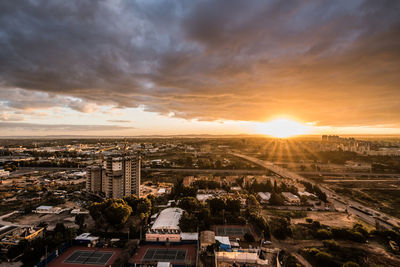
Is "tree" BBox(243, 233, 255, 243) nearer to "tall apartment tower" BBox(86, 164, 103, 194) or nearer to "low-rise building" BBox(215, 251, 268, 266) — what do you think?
"low-rise building" BBox(215, 251, 268, 266)

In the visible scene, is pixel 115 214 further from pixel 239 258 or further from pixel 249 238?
pixel 249 238

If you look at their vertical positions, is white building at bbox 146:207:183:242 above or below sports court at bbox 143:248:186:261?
above

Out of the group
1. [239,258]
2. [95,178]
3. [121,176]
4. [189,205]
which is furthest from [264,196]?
[95,178]

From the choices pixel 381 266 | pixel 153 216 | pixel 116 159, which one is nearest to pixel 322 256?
pixel 381 266

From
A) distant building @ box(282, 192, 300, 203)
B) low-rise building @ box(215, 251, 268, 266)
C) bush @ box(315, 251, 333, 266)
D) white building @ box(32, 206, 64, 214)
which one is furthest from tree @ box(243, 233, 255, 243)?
white building @ box(32, 206, 64, 214)

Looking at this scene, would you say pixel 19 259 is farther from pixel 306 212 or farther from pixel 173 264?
pixel 306 212
